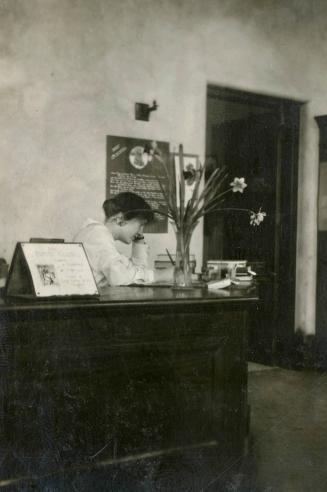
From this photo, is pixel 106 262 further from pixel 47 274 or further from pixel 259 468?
pixel 259 468

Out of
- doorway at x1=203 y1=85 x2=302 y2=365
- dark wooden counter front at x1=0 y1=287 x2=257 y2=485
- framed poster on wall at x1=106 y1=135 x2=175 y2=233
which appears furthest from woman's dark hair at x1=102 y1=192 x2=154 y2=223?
doorway at x1=203 y1=85 x2=302 y2=365

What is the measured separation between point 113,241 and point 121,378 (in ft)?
3.74

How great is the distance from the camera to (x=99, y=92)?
419 centimetres

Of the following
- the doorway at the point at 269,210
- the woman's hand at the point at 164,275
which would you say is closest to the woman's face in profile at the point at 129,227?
the woman's hand at the point at 164,275

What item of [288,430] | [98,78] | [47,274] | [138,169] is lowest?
[288,430]

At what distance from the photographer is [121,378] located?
8.45ft

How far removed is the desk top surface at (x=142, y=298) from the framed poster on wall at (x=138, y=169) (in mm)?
1364

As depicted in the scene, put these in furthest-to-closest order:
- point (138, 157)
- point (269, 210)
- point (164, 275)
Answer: point (269, 210), point (138, 157), point (164, 275)

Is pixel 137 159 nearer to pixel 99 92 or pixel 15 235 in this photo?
pixel 99 92

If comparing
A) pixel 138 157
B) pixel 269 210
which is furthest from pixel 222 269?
pixel 269 210

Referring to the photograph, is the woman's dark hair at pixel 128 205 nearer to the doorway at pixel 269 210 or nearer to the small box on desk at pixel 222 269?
the small box on desk at pixel 222 269

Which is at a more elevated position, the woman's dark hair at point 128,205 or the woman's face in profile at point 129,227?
the woman's dark hair at point 128,205

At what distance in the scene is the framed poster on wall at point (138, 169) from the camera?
4.29m

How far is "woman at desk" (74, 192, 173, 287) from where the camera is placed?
3275 mm
